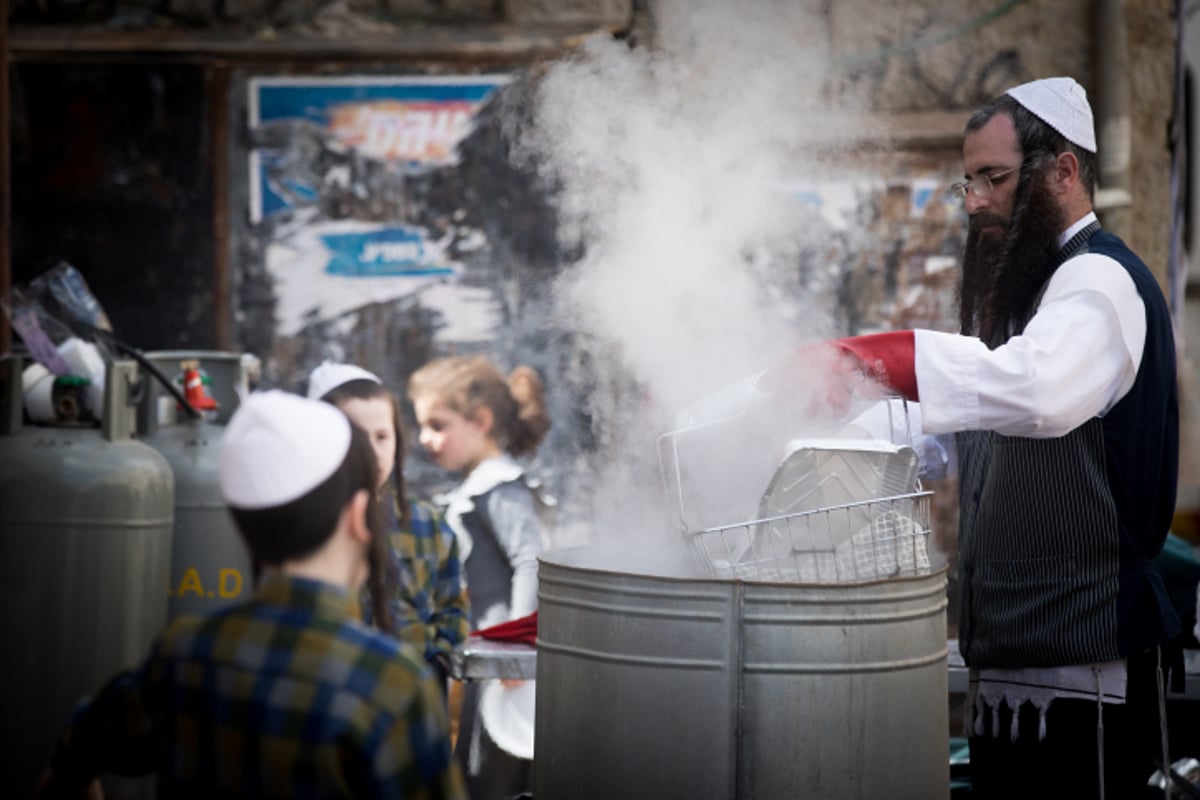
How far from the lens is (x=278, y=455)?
202 centimetres

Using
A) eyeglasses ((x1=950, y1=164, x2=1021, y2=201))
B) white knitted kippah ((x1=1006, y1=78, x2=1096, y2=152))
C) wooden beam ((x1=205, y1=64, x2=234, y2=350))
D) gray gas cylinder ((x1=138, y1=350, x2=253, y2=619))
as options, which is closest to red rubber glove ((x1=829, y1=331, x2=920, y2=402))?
eyeglasses ((x1=950, y1=164, x2=1021, y2=201))

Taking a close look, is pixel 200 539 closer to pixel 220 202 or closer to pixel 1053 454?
pixel 220 202

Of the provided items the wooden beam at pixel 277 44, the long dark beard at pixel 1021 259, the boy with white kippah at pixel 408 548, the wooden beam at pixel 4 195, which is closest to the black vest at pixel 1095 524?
the long dark beard at pixel 1021 259

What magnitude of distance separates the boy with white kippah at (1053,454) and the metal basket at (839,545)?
0.72ft

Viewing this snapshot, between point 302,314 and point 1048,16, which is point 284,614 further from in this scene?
point 1048,16

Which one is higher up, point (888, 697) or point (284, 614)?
point (284, 614)

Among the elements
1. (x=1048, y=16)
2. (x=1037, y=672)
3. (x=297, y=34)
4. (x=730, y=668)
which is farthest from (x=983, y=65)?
(x=730, y=668)

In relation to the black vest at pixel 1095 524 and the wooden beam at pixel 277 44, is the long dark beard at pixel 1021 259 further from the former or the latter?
the wooden beam at pixel 277 44

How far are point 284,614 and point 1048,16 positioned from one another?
5.95m

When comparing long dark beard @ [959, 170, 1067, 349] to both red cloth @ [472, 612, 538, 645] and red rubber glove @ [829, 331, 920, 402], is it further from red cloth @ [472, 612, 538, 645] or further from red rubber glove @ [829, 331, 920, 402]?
red cloth @ [472, 612, 538, 645]

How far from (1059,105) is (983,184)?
234 mm

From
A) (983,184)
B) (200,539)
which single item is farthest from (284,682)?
(200,539)

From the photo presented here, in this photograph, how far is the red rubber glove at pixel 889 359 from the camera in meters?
2.69

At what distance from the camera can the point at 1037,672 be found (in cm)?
294
